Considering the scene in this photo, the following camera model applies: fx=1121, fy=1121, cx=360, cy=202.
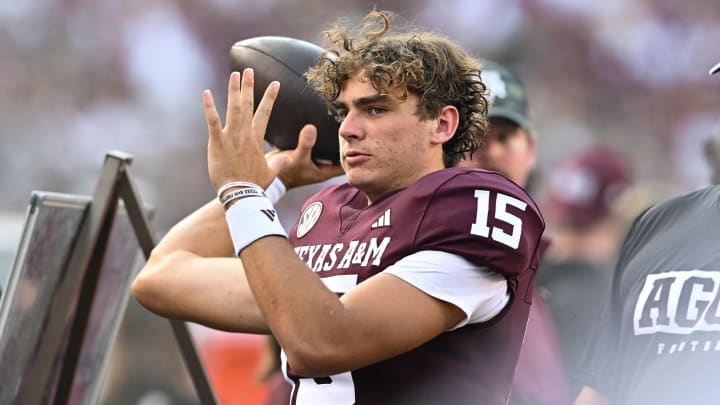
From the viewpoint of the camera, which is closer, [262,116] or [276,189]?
[262,116]

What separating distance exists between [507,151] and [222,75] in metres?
5.71

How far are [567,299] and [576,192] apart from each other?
3.43 feet

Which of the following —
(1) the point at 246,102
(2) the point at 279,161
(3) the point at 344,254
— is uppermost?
(1) the point at 246,102

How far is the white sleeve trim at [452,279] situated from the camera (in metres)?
2.08

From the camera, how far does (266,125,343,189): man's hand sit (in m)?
2.72

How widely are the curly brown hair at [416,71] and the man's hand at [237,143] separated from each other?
25cm

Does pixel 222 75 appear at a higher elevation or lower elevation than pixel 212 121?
higher

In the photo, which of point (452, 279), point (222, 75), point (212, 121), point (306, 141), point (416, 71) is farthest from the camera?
point (222, 75)

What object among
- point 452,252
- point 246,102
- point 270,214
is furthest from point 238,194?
point 452,252

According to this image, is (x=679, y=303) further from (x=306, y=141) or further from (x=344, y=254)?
(x=306, y=141)

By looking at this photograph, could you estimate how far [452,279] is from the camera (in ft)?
6.91

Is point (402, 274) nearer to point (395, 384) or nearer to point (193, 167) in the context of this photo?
point (395, 384)

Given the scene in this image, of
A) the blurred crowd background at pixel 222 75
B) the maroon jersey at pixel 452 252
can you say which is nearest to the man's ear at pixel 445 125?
the maroon jersey at pixel 452 252

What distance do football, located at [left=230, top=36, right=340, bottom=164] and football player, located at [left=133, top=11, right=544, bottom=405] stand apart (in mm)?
196
